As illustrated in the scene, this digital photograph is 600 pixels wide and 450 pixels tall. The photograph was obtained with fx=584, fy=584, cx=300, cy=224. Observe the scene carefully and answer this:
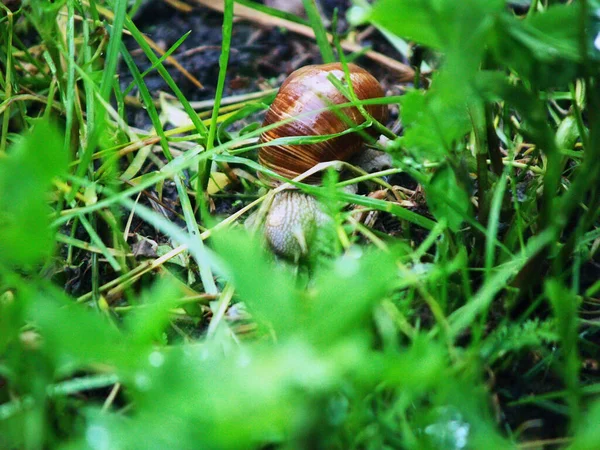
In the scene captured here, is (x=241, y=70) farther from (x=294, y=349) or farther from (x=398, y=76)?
(x=294, y=349)

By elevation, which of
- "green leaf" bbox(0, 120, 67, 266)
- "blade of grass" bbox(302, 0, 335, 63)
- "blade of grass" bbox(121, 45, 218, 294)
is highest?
"green leaf" bbox(0, 120, 67, 266)

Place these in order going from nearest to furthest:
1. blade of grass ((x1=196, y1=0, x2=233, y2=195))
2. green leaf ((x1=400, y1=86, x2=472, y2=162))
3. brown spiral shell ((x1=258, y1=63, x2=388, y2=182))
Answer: green leaf ((x1=400, y1=86, x2=472, y2=162)), blade of grass ((x1=196, y1=0, x2=233, y2=195)), brown spiral shell ((x1=258, y1=63, x2=388, y2=182))

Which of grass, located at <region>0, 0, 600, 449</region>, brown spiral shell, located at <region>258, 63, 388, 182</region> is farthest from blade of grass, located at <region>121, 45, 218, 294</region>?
brown spiral shell, located at <region>258, 63, 388, 182</region>

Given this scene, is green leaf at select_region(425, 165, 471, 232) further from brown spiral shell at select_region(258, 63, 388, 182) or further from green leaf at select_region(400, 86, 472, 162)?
brown spiral shell at select_region(258, 63, 388, 182)

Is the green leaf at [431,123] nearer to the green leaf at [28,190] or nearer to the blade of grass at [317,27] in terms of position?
the green leaf at [28,190]

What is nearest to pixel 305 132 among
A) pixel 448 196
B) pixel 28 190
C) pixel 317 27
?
pixel 317 27

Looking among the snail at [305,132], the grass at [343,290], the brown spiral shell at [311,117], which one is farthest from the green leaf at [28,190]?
the brown spiral shell at [311,117]
